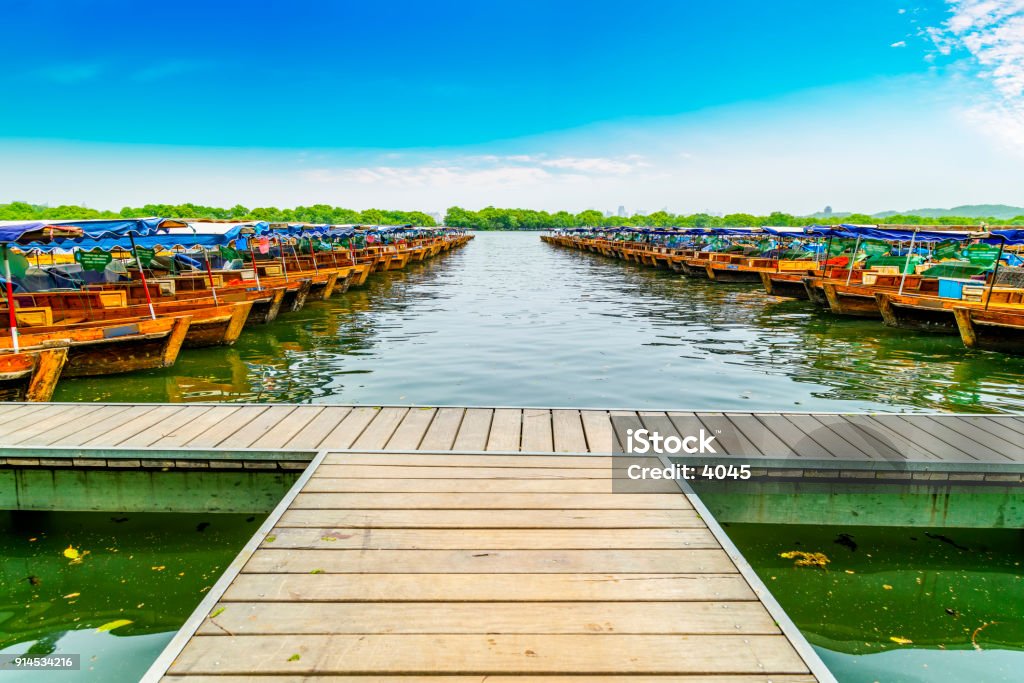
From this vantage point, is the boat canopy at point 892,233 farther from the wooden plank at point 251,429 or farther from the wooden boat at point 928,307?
the wooden plank at point 251,429

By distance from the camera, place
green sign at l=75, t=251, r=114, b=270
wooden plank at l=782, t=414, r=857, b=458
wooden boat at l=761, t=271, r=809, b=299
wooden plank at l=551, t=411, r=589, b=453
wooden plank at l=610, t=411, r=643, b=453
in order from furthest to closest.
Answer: wooden boat at l=761, t=271, r=809, b=299
green sign at l=75, t=251, r=114, b=270
wooden plank at l=610, t=411, r=643, b=453
wooden plank at l=551, t=411, r=589, b=453
wooden plank at l=782, t=414, r=857, b=458

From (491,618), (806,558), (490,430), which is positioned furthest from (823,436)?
(491,618)

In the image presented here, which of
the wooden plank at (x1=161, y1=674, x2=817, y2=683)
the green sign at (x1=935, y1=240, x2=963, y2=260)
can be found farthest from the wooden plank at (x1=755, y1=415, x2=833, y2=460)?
the green sign at (x1=935, y1=240, x2=963, y2=260)

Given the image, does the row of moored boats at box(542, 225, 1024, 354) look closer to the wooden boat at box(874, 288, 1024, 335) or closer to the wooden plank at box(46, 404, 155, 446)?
the wooden boat at box(874, 288, 1024, 335)

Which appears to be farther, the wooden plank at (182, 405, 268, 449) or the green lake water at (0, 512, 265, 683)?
the wooden plank at (182, 405, 268, 449)

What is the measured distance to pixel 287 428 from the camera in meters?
5.30

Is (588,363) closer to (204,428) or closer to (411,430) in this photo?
(411,430)

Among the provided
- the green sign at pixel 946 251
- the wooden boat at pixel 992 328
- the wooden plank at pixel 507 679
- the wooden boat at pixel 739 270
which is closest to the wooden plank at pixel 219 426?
the wooden plank at pixel 507 679

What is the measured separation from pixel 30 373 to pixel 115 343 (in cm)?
234

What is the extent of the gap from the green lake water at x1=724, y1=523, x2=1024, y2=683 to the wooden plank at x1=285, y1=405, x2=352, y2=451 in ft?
11.6

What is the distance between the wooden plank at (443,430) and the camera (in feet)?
16.1

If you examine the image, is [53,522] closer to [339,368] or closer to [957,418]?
[339,368]

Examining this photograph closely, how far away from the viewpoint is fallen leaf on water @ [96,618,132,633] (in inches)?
154

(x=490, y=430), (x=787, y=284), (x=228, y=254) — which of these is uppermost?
(x=228, y=254)
